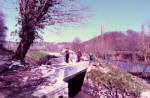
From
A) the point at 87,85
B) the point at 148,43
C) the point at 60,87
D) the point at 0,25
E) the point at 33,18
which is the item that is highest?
the point at 0,25

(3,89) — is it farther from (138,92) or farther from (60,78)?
(138,92)

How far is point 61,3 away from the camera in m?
7.39

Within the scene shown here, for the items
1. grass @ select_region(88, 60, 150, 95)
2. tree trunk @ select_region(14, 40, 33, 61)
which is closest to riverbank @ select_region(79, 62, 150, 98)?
grass @ select_region(88, 60, 150, 95)

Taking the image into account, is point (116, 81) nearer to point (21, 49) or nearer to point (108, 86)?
point (108, 86)

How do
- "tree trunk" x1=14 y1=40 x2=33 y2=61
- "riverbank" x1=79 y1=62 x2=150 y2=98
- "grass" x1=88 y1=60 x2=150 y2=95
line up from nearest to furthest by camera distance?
1. "tree trunk" x1=14 y1=40 x2=33 y2=61
2. "riverbank" x1=79 y1=62 x2=150 y2=98
3. "grass" x1=88 y1=60 x2=150 y2=95

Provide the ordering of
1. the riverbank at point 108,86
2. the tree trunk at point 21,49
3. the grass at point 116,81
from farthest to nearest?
the grass at point 116,81 < the riverbank at point 108,86 < the tree trunk at point 21,49

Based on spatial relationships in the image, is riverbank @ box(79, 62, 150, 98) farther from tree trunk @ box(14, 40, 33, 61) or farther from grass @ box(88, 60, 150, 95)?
tree trunk @ box(14, 40, 33, 61)

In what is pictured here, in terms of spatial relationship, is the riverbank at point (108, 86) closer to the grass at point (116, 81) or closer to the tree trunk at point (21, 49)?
the grass at point (116, 81)

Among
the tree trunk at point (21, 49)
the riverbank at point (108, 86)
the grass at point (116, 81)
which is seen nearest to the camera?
the tree trunk at point (21, 49)

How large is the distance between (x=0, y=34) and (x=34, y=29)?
46.5 ft

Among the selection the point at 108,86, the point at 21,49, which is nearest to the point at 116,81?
A: the point at 108,86

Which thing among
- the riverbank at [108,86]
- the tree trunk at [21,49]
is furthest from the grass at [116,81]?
the tree trunk at [21,49]

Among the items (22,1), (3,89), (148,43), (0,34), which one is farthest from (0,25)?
(148,43)

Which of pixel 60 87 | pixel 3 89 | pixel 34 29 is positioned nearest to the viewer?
pixel 3 89
